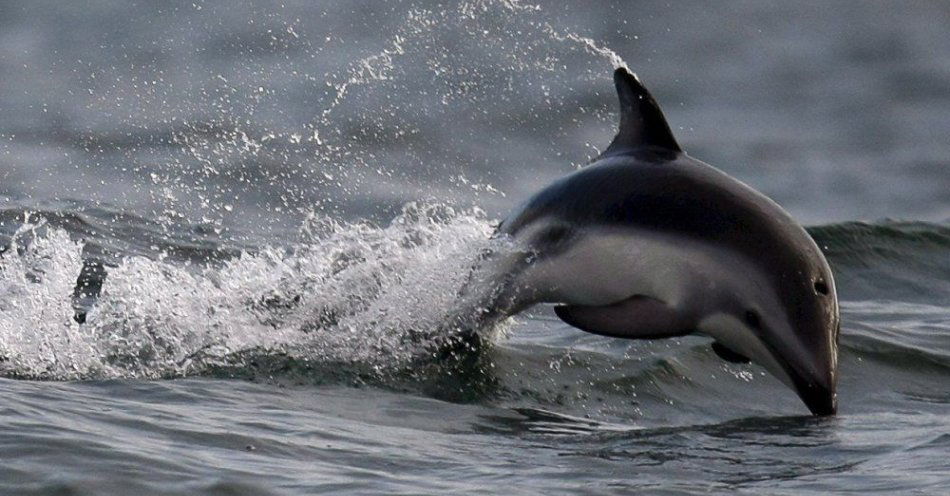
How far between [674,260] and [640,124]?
2.80ft

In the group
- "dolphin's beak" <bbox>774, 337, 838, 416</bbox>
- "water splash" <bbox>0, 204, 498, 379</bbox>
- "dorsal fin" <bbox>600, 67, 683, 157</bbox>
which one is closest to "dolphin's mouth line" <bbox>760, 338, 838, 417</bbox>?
"dolphin's beak" <bbox>774, 337, 838, 416</bbox>

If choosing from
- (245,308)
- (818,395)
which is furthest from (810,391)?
(245,308)

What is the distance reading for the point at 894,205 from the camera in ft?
49.9

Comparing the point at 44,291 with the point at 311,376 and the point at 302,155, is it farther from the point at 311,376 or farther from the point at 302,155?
the point at 302,155

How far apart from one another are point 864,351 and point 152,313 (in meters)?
3.95

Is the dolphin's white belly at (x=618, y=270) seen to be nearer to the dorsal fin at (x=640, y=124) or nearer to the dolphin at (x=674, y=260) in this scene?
the dolphin at (x=674, y=260)

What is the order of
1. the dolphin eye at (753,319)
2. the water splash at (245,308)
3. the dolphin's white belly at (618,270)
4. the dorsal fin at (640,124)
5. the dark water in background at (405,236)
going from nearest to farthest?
the dark water in background at (405,236) → the dolphin eye at (753,319) → the dolphin's white belly at (618,270) → the water splash at (245,308) → the dorsal fin at (640,124)

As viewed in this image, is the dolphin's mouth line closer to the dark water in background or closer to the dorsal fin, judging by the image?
the dark water in background

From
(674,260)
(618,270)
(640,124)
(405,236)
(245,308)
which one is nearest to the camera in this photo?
(674,260)

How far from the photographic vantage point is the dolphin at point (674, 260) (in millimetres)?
6949

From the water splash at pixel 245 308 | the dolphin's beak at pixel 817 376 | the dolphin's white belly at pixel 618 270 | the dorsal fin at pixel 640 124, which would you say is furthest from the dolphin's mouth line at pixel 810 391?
the water splash at pixel 245 308

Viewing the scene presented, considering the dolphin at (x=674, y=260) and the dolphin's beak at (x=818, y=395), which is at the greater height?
the dolphin at (x=674, y=260)

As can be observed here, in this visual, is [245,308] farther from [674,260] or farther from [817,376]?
[817,376]

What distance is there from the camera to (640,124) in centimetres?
788
